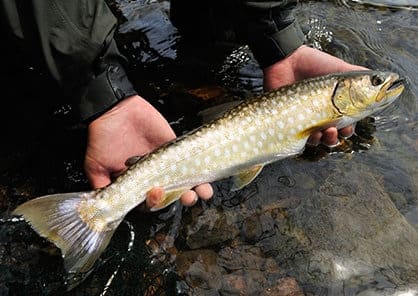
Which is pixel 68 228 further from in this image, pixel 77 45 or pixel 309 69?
pixel 309 69

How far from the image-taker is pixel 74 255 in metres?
2.61

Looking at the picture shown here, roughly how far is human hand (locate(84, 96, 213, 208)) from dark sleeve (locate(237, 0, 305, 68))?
43.5 inches

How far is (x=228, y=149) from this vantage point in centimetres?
300

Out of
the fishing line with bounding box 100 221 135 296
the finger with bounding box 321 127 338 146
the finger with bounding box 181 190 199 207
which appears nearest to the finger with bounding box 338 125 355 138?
the finger with bounding box 321 127 338 146

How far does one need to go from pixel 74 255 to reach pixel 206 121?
1.14m

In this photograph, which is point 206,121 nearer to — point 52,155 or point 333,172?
point 333,172

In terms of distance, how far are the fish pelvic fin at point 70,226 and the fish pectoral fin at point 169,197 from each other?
0.34m

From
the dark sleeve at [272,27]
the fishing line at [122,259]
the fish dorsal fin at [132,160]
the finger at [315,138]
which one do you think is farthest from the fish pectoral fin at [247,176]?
the dark sleeve at [272,27]

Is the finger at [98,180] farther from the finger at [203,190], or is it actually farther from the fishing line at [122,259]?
the finger at [203,190]

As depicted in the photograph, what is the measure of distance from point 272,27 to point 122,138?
4.68 ft

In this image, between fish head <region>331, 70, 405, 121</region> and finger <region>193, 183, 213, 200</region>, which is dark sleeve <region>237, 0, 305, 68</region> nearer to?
fish head <region>331, 70, 405, 121</region>

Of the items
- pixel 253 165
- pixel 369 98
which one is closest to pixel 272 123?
pixel 253 165

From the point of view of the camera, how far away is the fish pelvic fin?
2.57 metres

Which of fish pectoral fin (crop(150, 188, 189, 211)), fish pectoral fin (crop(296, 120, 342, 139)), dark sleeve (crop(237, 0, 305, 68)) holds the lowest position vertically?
fish pectoral fin (crop(150, 188, 189, 211))
